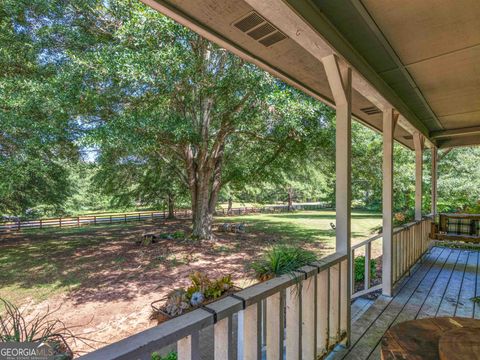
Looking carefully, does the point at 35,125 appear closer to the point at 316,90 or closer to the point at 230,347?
the point at 316,90

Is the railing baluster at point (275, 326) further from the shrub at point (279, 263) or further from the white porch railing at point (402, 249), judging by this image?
the white porch railing at point (402, 249)

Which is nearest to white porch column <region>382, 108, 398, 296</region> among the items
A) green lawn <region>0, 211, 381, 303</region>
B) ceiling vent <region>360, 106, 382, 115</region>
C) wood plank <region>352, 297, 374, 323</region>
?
wood plank <region>352, 297, 374, 323</region>

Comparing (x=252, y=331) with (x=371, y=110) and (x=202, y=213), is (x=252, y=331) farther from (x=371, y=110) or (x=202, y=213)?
(x=202, y=213)

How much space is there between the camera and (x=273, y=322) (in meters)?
1.51

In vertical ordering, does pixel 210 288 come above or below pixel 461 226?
below

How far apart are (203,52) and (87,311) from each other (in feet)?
19.6

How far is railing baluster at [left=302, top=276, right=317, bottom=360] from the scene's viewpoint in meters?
1.77

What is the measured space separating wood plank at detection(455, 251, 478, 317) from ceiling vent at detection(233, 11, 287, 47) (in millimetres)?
3203

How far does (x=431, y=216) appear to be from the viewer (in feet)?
18.1

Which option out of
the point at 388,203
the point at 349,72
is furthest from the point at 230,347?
the point at 388,203

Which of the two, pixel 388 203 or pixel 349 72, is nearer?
pixel 349 72

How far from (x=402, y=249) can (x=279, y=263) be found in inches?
116

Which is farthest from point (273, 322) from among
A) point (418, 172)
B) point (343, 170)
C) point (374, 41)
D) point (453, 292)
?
point (418, 172)

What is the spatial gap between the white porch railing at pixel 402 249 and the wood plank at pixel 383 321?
0.50 feet
